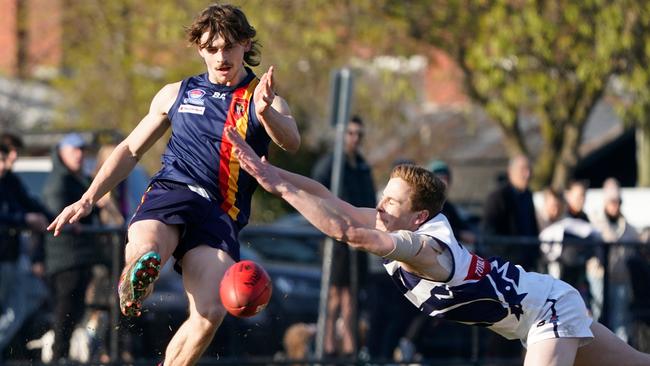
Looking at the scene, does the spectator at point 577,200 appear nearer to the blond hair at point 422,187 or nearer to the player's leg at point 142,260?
the blond hair at point 422,187

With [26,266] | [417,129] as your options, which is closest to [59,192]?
[26,266]

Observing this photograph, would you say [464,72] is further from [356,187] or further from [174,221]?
[174,221]

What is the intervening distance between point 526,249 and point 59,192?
406cm

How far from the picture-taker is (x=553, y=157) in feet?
65.2

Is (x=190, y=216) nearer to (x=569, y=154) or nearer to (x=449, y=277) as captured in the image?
(x=449, y=277)

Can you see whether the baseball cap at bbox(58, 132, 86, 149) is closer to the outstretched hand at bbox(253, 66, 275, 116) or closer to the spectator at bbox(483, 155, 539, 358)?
the spectator at bbox(483, 155, 539, 358)

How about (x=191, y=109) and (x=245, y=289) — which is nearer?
(x=245, y=289)

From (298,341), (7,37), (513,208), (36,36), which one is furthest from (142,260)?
(7,37)

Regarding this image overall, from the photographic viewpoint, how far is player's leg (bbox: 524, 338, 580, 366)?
7141mm

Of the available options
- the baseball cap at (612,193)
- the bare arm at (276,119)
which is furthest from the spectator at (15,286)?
the baseball cap at (612,193)

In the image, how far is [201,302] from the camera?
289 inches

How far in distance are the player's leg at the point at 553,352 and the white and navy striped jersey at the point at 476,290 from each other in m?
0.14

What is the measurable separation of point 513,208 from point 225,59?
5.64m

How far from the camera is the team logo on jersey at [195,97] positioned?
295 inches
